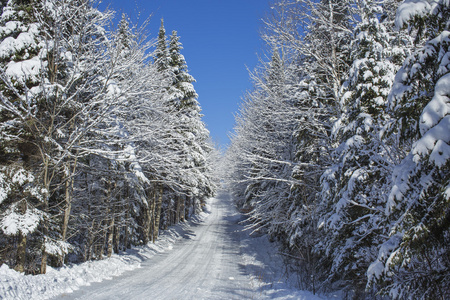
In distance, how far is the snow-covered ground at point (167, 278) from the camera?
742 cm

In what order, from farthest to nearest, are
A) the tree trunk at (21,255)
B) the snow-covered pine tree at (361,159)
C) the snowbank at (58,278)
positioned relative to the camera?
the tree trunk at (21,255)
the snow-covered pine tree at (361,159)
the snowbank at (58,278)

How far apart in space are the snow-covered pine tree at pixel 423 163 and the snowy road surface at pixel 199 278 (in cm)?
432

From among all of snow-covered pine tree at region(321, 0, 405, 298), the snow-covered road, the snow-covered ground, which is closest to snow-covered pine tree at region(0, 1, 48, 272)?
the snow-covered ground

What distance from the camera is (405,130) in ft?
14.3

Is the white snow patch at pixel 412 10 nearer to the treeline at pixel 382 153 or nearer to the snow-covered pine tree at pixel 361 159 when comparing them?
the treeline at pixel 382 153

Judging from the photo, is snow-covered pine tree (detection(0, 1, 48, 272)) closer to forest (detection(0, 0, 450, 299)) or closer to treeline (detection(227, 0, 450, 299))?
forest (detection(0, 0, 450, 299))

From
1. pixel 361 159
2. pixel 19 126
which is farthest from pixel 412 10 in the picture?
pixel 19 126

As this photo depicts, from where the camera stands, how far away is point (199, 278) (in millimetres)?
11305

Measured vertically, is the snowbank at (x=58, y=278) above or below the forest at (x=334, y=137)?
below

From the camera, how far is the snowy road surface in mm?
8453

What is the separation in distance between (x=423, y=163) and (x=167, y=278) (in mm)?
9947

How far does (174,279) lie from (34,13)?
9.96 m

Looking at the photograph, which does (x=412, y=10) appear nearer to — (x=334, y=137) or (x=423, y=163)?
(x=423, y=163)

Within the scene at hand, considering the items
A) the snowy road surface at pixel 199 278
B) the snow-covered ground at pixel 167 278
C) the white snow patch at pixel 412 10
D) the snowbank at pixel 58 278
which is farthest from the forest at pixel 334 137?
the snowy road surface at pixel 199 278
